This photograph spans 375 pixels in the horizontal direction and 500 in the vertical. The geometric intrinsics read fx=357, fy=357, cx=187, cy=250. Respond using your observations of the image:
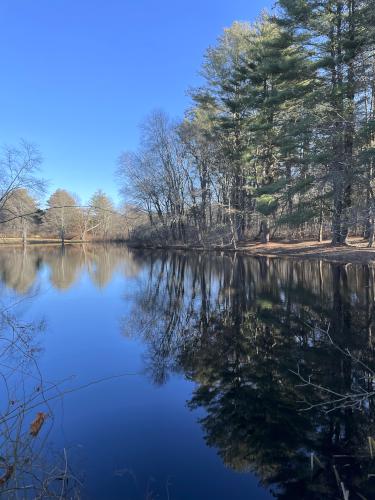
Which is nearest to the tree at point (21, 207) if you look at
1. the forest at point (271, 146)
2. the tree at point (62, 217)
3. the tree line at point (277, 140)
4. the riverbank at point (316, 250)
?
the forest at point (271, 146)

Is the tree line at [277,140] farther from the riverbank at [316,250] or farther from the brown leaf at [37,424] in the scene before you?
the brown leaf at [37,424]

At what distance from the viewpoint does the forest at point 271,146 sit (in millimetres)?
17094

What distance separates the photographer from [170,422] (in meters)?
4.61

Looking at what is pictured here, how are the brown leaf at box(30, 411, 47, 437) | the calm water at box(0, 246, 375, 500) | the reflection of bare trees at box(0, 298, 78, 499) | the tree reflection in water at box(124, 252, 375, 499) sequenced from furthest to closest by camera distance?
the brown leaf at box(30, 411, 47, 437) → the tree reflection in water at box(124, 252, 375, 499) → the calm water at box(0, 246, 375, 500) → the reflection of bare trees at box(0, 298, 78, 499)

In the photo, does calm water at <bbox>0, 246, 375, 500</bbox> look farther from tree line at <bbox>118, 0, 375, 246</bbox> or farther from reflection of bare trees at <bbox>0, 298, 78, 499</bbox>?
tree line at <bbox>118, 0, 375, 246</bbox>

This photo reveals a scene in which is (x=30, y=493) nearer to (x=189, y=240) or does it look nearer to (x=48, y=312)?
(x=48, y=312)

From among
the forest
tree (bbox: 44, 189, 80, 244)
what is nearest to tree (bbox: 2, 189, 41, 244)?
the forest

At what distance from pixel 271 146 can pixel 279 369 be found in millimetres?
24285

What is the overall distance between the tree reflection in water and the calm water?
0.06ft

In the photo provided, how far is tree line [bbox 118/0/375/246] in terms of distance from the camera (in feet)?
58.0

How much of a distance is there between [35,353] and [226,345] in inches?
152

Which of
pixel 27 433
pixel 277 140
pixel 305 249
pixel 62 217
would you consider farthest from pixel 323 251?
pixel 62 217

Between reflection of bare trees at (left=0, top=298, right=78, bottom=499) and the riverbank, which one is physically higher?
the riverbank

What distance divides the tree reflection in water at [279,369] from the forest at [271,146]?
2.95 meters
